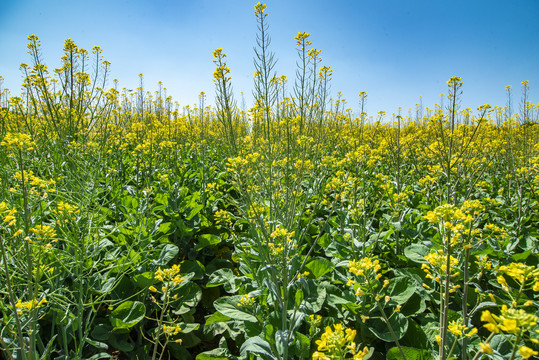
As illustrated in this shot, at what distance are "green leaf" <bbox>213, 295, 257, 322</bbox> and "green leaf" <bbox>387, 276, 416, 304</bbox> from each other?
0.99m

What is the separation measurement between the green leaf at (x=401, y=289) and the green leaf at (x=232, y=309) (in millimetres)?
994

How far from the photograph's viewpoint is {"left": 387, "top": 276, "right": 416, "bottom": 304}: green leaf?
6.56 ft

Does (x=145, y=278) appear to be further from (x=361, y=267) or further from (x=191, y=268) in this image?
(x=361, y=267)

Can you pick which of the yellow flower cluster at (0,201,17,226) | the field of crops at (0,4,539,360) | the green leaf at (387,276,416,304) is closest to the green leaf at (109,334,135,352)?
the field of crops at (0,4,539,360)

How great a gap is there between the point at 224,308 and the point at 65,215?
1138mm

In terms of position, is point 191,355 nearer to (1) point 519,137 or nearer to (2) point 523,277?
(2) point 523,277

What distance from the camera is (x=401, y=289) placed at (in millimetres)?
2066

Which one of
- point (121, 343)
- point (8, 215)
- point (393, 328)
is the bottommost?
point (121, 343)

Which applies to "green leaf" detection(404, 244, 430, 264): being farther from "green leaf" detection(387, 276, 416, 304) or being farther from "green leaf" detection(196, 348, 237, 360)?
"green leaf" detection(196, 348, 237, 360)

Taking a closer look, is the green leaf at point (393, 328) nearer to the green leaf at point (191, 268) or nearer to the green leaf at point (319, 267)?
the green leaf at point (319, 267)

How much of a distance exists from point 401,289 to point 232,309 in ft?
3.95

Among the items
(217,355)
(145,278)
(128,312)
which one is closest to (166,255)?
(145,278)

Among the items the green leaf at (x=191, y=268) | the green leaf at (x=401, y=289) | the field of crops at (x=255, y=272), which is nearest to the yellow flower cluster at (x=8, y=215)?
the field of crops at (x=255, y=272)

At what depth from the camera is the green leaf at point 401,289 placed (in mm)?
2000
